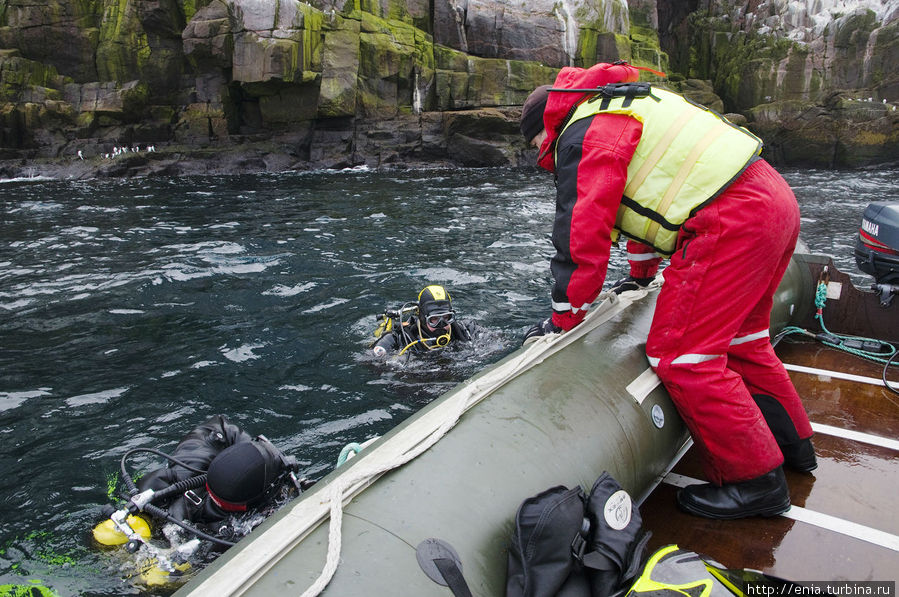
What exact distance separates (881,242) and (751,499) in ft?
9.14

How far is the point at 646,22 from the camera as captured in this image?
3170 cm

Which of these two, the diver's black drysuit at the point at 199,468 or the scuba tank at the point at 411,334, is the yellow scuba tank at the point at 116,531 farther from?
the scuba tank at the point at 411,334

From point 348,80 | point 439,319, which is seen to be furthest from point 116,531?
point 348,80

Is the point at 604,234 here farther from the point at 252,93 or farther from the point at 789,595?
the point at 252,93

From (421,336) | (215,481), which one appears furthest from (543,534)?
(421,336)

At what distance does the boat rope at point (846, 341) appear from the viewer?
4.07 m

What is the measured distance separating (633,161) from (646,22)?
33935mm

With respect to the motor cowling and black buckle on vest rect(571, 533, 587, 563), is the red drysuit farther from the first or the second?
the motor cowling

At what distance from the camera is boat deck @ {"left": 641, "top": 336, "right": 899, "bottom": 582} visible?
2225 mm

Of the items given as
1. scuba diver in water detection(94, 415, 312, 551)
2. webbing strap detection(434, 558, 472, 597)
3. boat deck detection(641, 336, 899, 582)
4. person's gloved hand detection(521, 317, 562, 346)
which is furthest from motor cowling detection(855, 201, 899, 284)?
scuba diver in water detection(94, 415, 312, 551)

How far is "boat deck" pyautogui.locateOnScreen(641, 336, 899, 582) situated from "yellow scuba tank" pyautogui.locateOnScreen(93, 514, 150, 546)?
234 cm

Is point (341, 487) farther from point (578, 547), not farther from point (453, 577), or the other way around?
point (578, 547)

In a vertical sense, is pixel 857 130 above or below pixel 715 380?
above

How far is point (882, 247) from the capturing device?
4.22m
